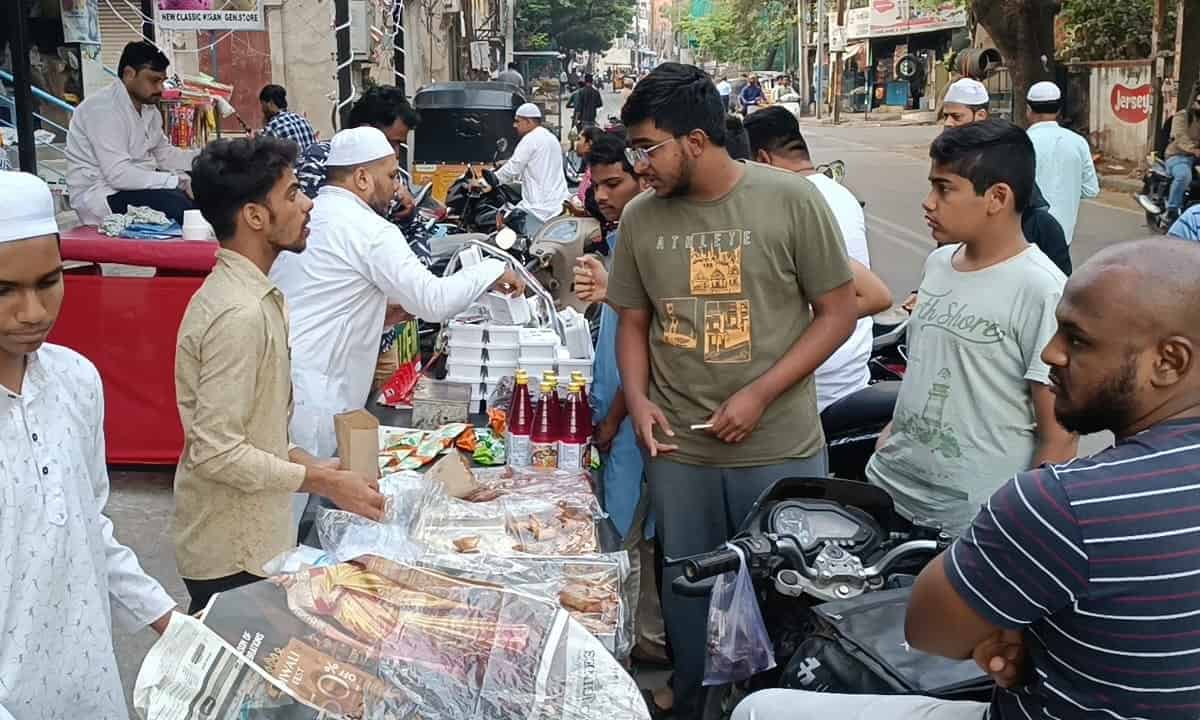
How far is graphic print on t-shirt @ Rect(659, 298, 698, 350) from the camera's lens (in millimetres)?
3275

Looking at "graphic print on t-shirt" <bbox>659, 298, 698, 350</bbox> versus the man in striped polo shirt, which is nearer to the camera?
the man in striped polo shirt

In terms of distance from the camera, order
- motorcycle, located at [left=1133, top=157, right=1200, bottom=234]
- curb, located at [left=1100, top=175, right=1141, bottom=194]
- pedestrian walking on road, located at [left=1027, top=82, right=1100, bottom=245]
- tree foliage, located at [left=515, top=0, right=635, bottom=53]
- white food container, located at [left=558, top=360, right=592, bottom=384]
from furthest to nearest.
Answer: tree foliage, located at [left=515, top=0, right=635, bottom=53] → curb, located at [left=1100, top=175, right=1141, bottom=194] → motorcycle, located at [left=1133, top=157, right=1200, bottom=234] → pedestrian walking on road, located at [left=1027, top=82, right=1100, bottom=245] → white food container, located at [left=558, top=360, right=592, bottom=384]

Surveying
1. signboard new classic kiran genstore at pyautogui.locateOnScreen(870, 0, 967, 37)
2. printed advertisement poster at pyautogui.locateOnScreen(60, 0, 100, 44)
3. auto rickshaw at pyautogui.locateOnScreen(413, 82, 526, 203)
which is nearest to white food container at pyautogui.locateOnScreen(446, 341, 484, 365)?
printed advertisement poster at pyautogui.locateOnScreen(60, 0, 100, 44)

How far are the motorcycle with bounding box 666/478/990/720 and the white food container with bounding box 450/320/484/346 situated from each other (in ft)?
5.67

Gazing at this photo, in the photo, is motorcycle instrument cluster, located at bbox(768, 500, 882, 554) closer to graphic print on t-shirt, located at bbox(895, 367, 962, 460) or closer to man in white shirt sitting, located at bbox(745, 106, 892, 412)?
graphic print on t-shirt, located at bbox(895, 367, 962, 460)

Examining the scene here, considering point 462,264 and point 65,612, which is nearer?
point 65,612

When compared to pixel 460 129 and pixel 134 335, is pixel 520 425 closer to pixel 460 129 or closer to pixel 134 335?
pixel 134 335

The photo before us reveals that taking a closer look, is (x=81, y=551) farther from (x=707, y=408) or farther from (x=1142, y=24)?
(x=1142, y=24)

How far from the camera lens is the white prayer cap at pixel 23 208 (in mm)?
1904

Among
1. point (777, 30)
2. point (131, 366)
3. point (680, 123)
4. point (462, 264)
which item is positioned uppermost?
point (777, 30)

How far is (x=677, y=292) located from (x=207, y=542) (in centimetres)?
146

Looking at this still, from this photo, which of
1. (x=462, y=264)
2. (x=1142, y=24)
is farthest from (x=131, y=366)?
(x=1142, y=24)

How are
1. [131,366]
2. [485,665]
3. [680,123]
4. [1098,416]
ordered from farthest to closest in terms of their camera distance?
[131,366]
[680,123]
[485,665]
[1098,416]

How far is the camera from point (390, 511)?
9.50 feet
